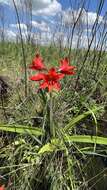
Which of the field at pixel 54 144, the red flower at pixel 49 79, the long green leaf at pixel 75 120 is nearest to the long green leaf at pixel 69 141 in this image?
the field at pixel 54 144

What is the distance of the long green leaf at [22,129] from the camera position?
11.8 ft

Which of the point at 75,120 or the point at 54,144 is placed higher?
the point at 75,120

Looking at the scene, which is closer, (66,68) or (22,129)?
(66,68)

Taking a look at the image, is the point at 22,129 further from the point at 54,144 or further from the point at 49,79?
the point at 49,79

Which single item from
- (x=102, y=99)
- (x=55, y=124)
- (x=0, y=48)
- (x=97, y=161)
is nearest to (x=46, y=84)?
(x=55, y=124)

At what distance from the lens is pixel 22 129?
143 inches

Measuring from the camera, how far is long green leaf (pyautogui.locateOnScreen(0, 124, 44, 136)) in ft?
11.8

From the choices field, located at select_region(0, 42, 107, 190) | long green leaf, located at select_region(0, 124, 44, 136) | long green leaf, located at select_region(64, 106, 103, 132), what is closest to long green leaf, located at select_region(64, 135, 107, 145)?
field, located at select_region(0, 42, 107, 190)

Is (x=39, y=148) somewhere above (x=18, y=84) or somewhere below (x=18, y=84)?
below

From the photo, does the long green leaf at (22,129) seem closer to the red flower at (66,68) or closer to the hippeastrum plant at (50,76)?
the hippeastrum plant at (50,76)

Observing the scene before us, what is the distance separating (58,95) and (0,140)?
1.92 feet

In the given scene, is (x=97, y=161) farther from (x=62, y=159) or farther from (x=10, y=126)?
(x=10, y=126)

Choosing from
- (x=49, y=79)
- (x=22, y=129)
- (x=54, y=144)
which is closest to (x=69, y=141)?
(x=54, y=144)

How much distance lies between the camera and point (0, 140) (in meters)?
3.91
